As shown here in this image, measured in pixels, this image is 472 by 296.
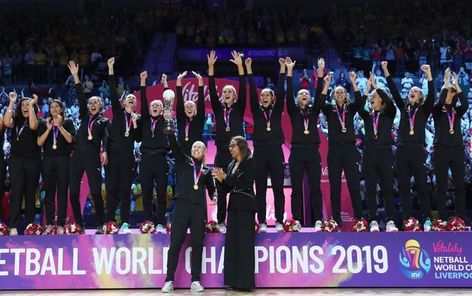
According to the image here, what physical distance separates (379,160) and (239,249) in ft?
6.25

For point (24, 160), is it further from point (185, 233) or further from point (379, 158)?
point (379, 158)

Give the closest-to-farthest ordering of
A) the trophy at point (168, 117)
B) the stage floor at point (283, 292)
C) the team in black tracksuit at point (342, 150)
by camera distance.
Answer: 1. the trophy at point (168, 117)
2. the stage floor at point (283, 292)
3. the team in black tracksuit at point (342, 150)

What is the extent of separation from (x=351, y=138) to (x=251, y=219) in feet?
5.03

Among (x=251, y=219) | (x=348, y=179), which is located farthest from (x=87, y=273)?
(x=348, y=179)

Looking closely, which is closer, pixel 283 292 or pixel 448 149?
pixel 283 292

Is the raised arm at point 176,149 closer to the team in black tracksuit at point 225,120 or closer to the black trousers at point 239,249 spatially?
the team in black tracksuit at point 225,120

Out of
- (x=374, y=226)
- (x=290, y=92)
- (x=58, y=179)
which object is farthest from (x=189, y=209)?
(x=374, y=226)

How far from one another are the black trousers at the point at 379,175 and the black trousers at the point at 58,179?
346cm

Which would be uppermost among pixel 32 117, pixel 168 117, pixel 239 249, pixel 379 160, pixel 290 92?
pixel 290 92

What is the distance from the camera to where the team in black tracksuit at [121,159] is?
627 centimetres

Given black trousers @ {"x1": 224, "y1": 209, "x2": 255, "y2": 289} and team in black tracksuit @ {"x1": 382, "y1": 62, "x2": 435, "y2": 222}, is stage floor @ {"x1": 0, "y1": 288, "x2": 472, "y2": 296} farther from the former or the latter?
team in black tracksuit @ {"x1": 382, "y1": 62, "x2": 435, "y2": 222}

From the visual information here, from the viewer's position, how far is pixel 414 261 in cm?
588

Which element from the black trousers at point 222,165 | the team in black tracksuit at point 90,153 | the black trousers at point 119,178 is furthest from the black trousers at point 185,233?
the team in black tracksuit at point 90,153

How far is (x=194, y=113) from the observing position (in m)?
6.41
